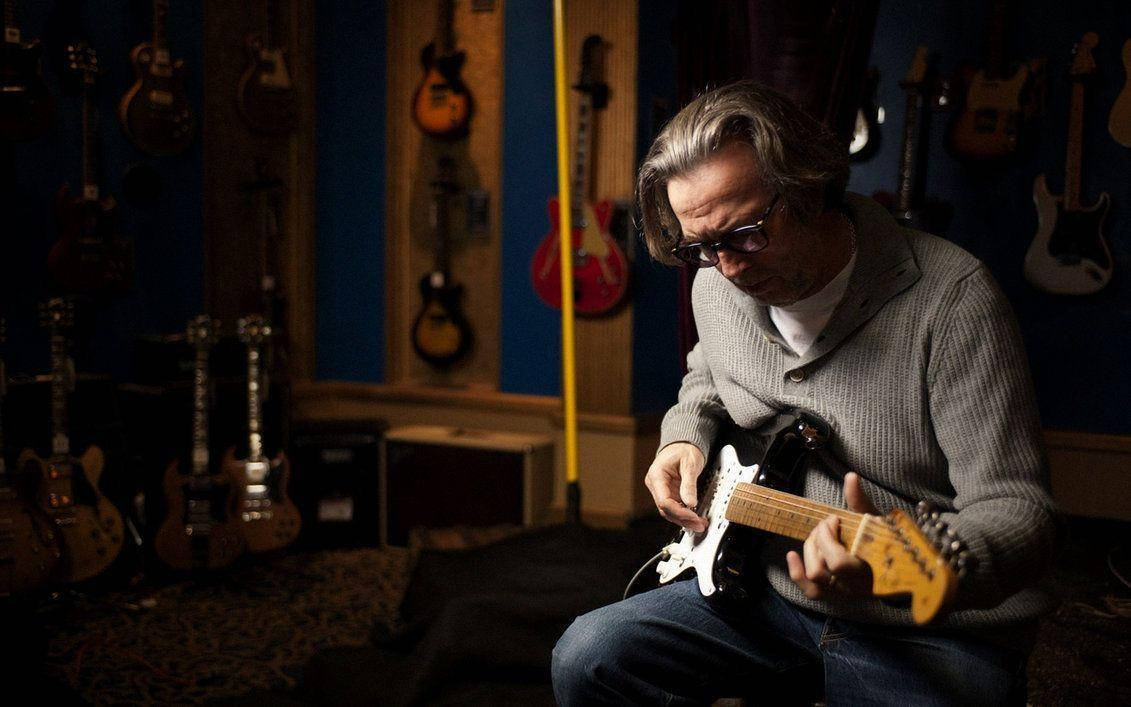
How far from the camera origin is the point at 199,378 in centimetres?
332

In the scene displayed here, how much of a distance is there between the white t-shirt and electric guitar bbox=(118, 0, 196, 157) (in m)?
3.02

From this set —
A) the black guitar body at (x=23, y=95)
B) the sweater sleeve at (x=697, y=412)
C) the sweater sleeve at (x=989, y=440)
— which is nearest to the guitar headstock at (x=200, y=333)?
the black guitar body at (x=23, y=95)

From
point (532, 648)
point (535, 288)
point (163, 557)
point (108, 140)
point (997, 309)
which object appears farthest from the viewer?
point (535, 288)

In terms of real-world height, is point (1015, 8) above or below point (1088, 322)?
above

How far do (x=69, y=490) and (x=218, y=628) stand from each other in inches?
24.8

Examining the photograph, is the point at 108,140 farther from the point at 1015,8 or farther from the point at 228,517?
the point at 1015,8

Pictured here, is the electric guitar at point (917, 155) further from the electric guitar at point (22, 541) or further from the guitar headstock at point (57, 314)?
the electric guitar at point (22, 541)

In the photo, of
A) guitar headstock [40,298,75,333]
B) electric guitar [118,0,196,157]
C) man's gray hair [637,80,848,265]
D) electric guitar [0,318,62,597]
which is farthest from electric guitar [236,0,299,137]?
man's gray hair [637,80,848,265]

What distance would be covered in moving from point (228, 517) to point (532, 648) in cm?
154

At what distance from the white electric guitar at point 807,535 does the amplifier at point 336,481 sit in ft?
7.90

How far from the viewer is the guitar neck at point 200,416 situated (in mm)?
3254

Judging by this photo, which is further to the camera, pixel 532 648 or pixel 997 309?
pixel 532 648

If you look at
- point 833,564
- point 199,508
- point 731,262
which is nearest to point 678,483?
point 731,262

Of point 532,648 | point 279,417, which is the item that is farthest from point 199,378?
point 532,648
